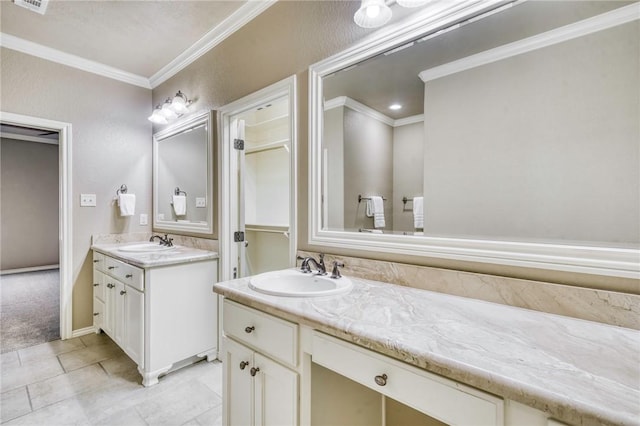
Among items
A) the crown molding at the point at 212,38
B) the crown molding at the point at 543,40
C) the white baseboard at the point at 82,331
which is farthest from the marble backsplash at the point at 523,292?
the white baseboard at the point at 82,331

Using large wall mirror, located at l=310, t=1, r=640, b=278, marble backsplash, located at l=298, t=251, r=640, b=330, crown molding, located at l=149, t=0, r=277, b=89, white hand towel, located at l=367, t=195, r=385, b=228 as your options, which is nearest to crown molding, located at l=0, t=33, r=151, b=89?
crown molding, located at l=149, t=0, r=277, b=89

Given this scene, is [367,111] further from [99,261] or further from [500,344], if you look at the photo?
[99,261]

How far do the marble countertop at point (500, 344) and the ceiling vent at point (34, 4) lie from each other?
8.05 ft

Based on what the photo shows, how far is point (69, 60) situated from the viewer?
2619mm

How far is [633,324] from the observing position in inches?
32.9

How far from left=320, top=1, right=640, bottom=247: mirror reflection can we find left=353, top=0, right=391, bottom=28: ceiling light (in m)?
0.14

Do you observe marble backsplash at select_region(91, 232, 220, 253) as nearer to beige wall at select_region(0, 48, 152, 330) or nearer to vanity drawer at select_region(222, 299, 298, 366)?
beige wall at select_region(0, 48, 152, 330)

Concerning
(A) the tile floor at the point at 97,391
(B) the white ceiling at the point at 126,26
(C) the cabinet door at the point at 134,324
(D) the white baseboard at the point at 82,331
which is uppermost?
(B) the white ceiling at the point at 126,26

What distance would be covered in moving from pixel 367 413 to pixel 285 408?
1.51 feet

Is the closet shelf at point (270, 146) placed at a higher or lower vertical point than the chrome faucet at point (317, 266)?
higher

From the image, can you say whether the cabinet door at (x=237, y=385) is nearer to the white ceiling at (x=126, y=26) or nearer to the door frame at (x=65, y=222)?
the white ceiling at (x=126, y=26)

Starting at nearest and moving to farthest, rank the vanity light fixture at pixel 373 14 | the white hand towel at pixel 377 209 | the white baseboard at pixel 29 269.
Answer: the vanity light fixture at pixel 373 14, the white hand towel at pixel 377 209, the white baseboard at pixel 29 269

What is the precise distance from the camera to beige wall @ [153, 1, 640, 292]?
3.63 ft

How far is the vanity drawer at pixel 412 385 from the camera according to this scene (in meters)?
0.65
